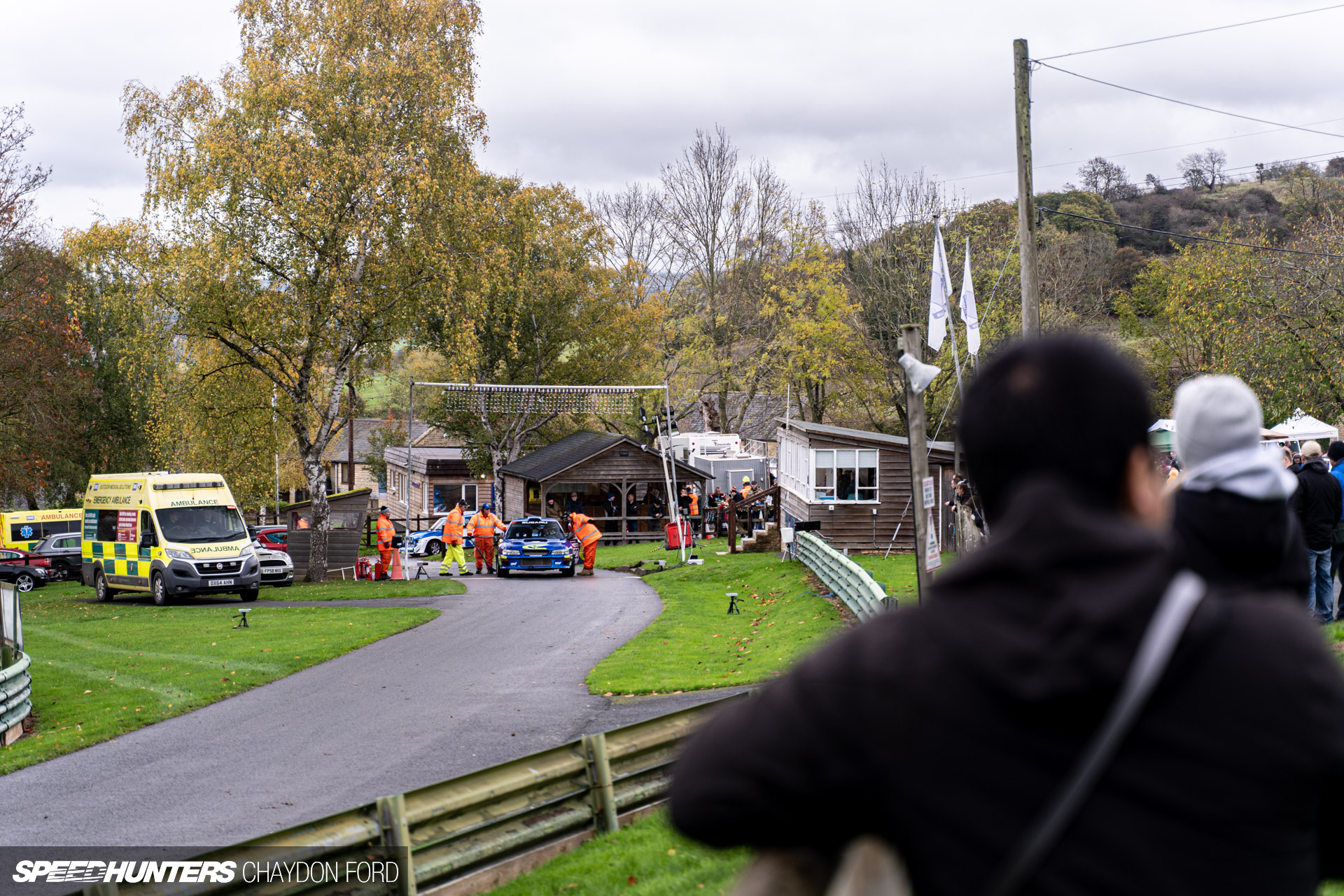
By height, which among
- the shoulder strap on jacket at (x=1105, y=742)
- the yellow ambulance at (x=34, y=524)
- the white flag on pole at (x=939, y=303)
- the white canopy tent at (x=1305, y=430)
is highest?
the white flag on pole at (x=939, y=303)

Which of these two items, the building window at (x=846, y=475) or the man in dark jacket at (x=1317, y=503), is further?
the building window at (x=846, y=475)

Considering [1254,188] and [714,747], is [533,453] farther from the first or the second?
[1254,188]

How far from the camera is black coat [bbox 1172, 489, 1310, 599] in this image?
3420mm

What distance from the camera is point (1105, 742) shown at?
1387 mm

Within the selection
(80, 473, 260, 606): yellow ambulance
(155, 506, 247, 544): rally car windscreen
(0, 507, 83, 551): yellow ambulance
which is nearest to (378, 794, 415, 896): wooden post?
(80, 473, 260, 606): yellow ambulance

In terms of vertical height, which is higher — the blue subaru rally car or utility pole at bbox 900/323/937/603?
utility pole at bbox 900/323/937/603

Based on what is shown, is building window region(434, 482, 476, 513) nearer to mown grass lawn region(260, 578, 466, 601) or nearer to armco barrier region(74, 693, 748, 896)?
mown grass lawn region(260, 578, 466, 601)

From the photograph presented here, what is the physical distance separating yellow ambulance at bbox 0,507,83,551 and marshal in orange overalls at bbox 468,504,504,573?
54.2 feet

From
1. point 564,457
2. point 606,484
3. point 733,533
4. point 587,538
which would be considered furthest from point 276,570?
point 606,484

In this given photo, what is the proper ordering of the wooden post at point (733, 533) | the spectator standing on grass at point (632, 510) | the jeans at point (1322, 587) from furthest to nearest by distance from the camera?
1. the spectator standing on grass at point (632, 510)
2. the wooden post at point (733, 533)
3. the jeans at point (1322, 587)

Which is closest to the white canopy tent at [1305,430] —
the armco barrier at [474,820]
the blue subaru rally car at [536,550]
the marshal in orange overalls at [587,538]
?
the marshal in orange overalls at [587,538]

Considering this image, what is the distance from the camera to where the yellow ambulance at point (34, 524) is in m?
39.2

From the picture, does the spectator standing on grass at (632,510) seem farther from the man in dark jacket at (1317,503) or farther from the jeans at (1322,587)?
the man in dark jacket at (1317,503)

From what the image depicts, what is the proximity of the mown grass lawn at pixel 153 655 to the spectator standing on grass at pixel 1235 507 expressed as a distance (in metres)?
11.1
